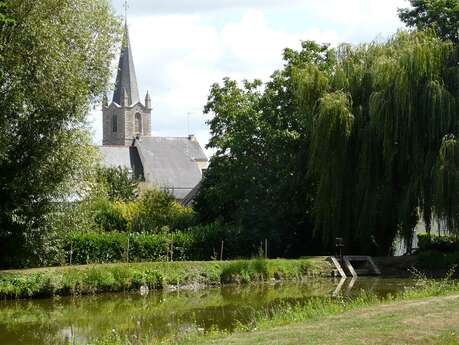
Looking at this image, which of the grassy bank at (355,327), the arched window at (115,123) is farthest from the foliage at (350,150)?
the arched window at (115,123)

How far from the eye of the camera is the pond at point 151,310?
606 inches

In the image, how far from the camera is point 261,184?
110ft

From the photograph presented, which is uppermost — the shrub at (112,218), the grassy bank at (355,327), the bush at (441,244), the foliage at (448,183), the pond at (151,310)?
the foliage at (448,183)

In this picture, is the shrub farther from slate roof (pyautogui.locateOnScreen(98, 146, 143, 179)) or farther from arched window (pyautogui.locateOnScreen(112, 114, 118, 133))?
arched window (pyautogui.locateOnScreen(112, 114, 118, 133))

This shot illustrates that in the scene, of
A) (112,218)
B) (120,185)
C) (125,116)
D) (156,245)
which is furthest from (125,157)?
(156,245)

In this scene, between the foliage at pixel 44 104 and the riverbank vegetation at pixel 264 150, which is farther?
the riverbank vegetation at pixel 264 150

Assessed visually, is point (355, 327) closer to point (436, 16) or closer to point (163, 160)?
point (436, 16)

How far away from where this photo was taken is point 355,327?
10.8 m

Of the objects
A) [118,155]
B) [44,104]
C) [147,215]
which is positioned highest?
[118,155]

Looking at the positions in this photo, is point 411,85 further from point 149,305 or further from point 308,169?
point 149,305

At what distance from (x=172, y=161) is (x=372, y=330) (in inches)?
2982

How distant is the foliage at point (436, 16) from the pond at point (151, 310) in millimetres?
11470

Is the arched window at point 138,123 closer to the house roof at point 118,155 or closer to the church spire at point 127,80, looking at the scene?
the church spire at point 127,80

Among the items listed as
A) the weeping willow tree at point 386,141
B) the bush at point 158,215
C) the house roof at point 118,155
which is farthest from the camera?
the house roof at point 118,155
